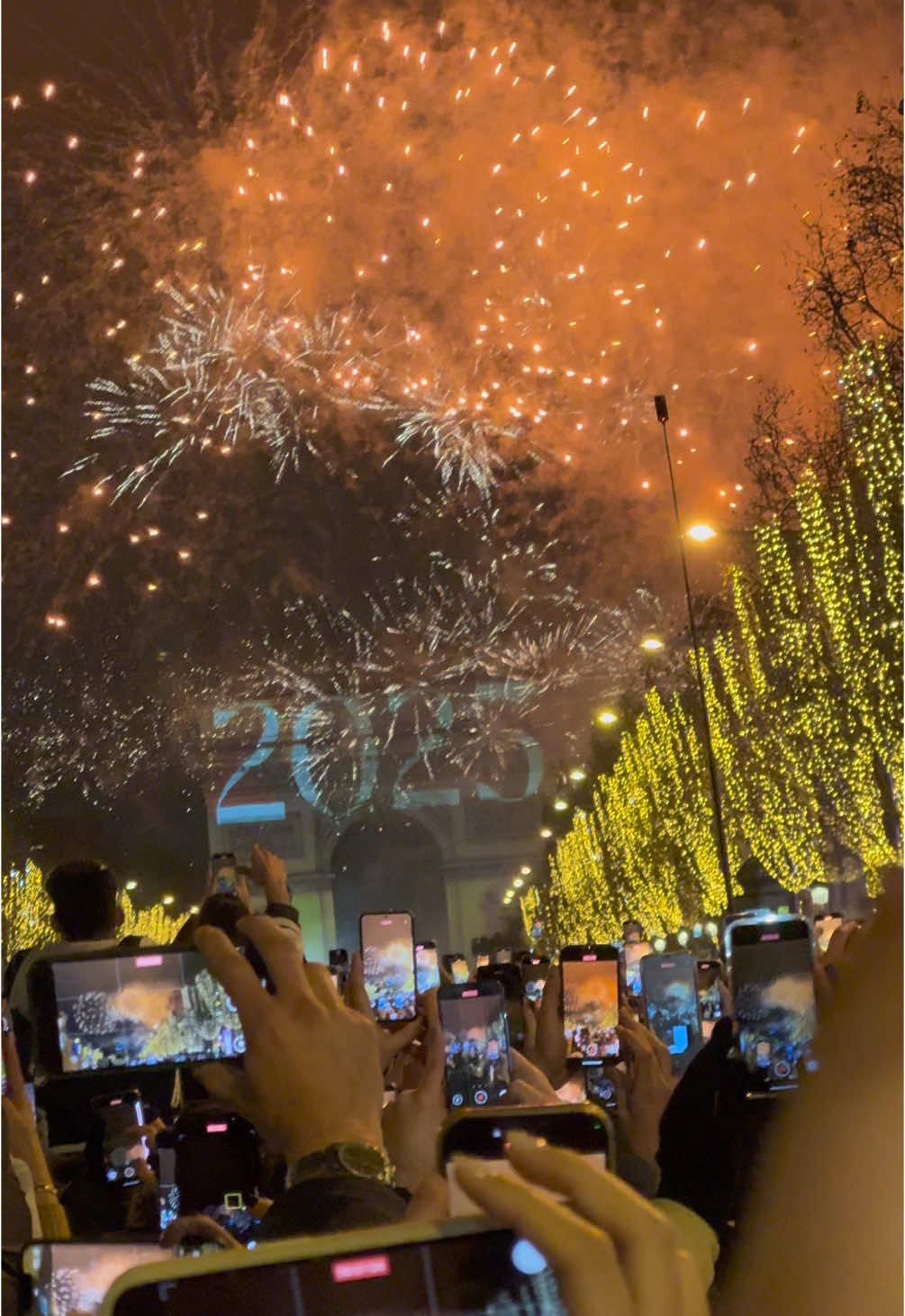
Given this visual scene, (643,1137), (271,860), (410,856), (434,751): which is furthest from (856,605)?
(410,856)

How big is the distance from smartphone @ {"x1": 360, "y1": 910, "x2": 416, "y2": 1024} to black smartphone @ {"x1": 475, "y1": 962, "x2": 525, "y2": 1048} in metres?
0.67

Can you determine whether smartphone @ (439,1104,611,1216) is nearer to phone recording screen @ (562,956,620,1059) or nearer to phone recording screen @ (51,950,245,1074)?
phone recording screen @ (51,950,245,1074)

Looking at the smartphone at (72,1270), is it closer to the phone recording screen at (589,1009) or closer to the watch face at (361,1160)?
the watch face at (361,1160)

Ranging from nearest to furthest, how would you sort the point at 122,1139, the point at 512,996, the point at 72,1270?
the point at 72,1270, the point at 122,1139, the point at 512,996

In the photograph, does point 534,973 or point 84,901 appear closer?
point 84,901

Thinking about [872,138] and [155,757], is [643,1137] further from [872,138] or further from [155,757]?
[155,757]

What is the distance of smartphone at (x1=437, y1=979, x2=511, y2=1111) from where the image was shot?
8922mm

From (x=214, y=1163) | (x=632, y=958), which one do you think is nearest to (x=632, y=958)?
(x=632, y=958)

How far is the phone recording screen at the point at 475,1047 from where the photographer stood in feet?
29.3

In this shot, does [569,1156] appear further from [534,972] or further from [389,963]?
[534,972]

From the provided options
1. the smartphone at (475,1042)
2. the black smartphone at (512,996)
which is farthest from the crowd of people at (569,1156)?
the black smartphone at (512,996)

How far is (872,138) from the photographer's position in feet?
66.4

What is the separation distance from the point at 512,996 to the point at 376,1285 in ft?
35.0

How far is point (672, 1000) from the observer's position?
42.8ft
